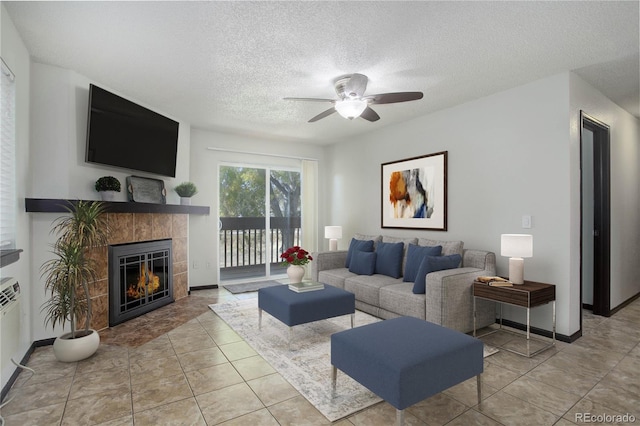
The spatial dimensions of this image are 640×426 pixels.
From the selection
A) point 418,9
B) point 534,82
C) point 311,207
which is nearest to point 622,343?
point 534,82

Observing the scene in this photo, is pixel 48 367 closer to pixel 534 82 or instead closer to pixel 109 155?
pixel 109 155

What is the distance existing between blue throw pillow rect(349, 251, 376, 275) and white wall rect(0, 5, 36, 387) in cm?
349

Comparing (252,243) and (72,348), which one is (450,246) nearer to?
(252,243)

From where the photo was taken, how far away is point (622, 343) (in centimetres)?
310

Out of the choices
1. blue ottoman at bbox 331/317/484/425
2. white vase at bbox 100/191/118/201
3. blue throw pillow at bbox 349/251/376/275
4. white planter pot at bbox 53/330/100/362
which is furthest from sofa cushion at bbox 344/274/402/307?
white vase at bbox 100/191/118/201

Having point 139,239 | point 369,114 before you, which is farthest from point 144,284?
point 369,114

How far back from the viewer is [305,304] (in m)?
3.05

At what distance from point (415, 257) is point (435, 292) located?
804 mm

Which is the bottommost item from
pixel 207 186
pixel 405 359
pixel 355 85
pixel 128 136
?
pixel 405 359

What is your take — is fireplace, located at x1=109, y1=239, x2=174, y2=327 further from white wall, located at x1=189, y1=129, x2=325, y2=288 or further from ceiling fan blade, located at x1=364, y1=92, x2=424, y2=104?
ceiling fan blade, located at x1=364, y1=92, x2=424, y2=104

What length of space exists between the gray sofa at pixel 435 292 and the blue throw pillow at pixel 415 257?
0.09 meters

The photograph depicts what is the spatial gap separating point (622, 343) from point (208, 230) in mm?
5428

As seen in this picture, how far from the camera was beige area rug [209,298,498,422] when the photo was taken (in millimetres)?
2164

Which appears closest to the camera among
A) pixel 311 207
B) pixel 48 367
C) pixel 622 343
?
pixel 48 367
